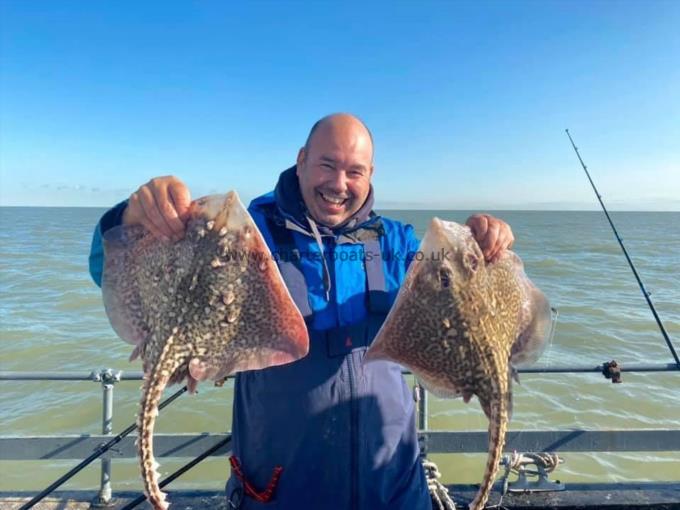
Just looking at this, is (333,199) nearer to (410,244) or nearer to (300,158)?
(300,158)

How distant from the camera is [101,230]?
272cm

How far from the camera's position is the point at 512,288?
2.74 meters

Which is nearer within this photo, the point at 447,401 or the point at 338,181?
the point at 338,181

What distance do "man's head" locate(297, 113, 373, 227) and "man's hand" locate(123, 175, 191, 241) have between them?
848mm

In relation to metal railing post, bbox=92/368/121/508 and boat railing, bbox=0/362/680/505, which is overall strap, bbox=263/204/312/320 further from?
metal railing post, bbox=92/368/121/508

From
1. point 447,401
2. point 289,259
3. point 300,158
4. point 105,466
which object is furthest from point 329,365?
point 447,401

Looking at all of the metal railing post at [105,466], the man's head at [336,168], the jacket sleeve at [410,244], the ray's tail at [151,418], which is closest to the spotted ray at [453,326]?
the jacket sleeve at [410,244]

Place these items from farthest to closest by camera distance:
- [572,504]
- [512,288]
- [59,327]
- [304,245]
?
[59,327]
[572,504]
[304,245]
[512,288]

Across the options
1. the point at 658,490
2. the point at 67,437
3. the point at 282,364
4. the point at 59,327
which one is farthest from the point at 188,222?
the point at 59,327

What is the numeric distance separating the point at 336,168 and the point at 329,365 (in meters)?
1.24

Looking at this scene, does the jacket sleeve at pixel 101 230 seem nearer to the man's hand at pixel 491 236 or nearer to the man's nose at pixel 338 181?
the man's nose at pixel 338 181

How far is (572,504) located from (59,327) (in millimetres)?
16243

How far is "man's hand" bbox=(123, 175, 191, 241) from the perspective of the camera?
248cm

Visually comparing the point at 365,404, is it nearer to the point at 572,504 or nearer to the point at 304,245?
the point at 304,245
